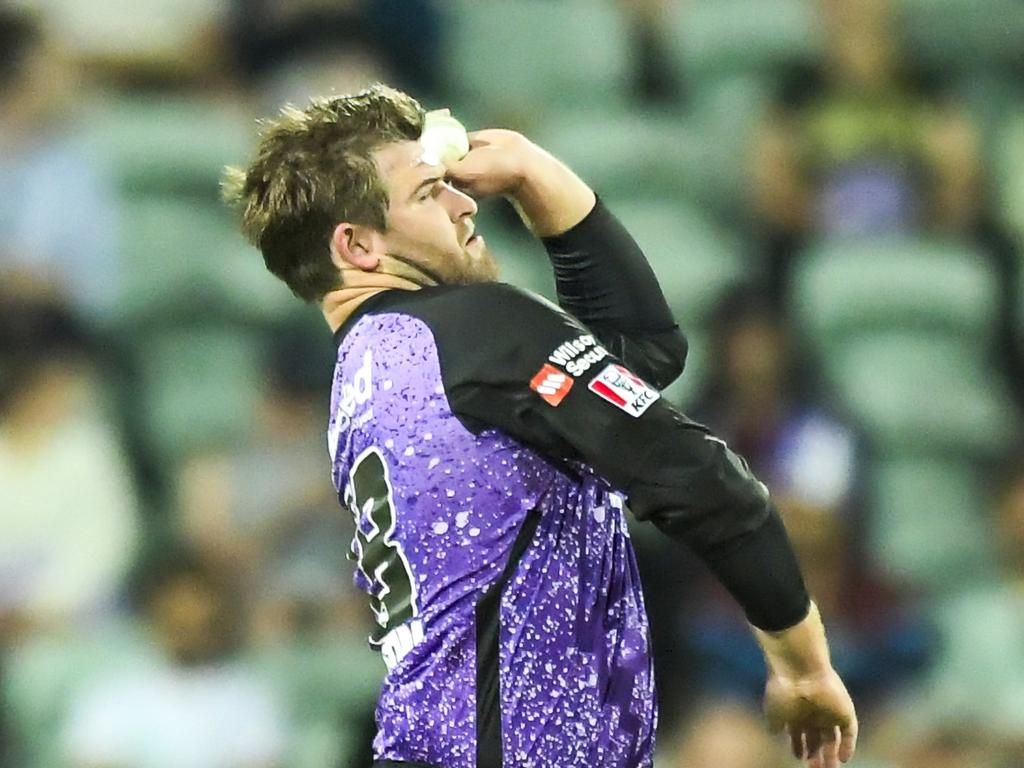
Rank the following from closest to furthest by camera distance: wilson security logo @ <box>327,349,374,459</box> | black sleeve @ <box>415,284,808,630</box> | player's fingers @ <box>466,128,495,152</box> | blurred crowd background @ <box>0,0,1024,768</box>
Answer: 1. black sleeve @ <box>415,284,808,630</box>
2. wilson security logo @ <box>327,349,374,459</box>
3. player's fingers @ <box>466,128,495,152</box>
4. blurred crowd background @ <box>0,0,1024,768</box>

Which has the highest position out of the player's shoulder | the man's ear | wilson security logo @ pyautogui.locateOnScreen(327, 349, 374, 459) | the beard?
the man's ear

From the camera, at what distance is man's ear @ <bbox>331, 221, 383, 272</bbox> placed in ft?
10.7

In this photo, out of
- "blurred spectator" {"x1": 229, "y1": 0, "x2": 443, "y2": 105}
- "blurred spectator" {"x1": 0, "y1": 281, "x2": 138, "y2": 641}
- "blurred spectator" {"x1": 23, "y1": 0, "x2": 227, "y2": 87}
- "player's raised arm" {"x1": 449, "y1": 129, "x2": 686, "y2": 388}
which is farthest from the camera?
"blurred spectator" {"x1": 23, "y1": 0, "x2": 227, "y2": 87}

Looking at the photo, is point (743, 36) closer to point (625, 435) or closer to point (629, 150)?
point (629, 150)

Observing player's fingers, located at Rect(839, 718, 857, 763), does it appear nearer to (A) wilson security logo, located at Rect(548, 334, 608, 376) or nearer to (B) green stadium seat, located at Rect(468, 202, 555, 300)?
(A) wilson security logo, located at Rect(548, 334, 608, 376)

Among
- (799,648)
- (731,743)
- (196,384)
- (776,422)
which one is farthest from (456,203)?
(196,384)

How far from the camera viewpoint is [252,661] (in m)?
6.36

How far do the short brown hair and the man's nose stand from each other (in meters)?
0.11

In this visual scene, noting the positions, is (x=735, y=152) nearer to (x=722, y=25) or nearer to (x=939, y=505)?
(x=722, y=25)

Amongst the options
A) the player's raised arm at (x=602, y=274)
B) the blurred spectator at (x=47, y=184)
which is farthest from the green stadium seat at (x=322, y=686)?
the player's raised arm at (x=602, y=274)

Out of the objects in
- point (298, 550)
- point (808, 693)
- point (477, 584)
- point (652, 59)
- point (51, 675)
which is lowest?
point (51, 675)

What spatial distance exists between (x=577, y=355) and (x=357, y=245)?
47 centimetres

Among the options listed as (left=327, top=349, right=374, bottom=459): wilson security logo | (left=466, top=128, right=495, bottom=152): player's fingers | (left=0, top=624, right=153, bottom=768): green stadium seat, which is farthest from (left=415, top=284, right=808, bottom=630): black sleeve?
(left=0, top=624, right=153, bottom=768): green stadium seat

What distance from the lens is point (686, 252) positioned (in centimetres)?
775
